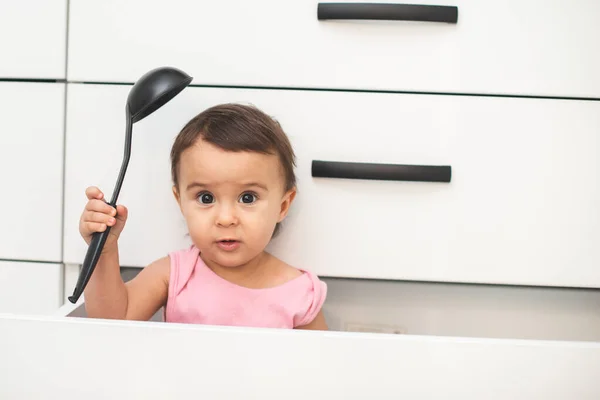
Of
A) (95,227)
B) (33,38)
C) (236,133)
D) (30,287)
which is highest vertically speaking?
(33,38)

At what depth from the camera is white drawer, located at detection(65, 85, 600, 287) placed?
0.69 m

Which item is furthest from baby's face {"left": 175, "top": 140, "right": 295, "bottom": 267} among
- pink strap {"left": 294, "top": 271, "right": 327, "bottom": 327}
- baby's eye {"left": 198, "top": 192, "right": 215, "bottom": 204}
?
pink strap {"left": 294, "top": 271, "right": 327, "bottom": 327}

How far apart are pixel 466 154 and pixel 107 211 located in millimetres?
487

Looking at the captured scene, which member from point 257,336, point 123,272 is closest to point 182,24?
point 123,272

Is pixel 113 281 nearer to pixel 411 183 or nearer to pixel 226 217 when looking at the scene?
pixel 226 217

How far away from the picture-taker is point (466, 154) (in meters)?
→ 0.70

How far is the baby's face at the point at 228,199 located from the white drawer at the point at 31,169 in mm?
221

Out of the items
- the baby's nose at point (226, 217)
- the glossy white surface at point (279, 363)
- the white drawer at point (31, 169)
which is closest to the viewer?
the glossy white surface at point (279, 363)

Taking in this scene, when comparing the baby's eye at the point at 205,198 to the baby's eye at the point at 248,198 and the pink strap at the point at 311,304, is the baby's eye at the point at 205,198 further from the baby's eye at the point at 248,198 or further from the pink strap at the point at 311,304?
the pink strap at the point at 311,304

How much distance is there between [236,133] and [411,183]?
10.5 inches

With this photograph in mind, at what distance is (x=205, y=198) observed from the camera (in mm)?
635

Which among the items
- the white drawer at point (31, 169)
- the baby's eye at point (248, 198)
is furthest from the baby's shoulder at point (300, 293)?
the white drawer at point (31, 169)

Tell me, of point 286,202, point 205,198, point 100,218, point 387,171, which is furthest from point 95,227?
point 387,171

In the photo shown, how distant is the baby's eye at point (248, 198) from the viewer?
63 centimetres
